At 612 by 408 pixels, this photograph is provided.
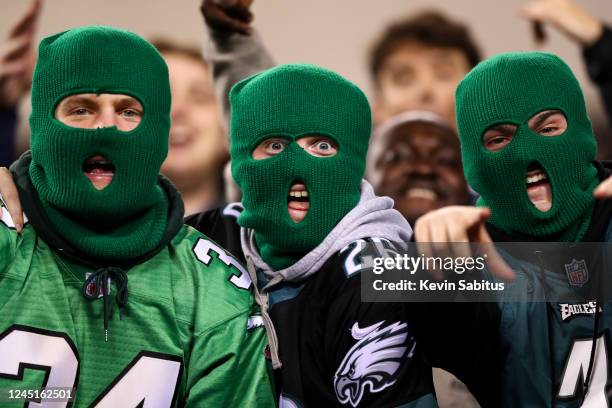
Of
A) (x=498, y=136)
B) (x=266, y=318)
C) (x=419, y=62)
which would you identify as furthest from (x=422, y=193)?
(x=266, y=318)

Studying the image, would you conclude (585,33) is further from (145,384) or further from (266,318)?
(145,384)

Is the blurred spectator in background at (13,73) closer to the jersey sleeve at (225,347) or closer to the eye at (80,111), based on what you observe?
→ the eye at (80,111)

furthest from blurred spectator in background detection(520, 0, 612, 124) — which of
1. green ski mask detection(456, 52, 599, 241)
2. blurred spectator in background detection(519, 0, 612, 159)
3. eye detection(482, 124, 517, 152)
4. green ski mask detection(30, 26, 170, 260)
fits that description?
green ski mask detection(30, 26, 170, 260)

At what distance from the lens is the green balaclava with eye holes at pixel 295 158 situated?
1826 millimetres

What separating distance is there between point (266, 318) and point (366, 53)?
271 cm

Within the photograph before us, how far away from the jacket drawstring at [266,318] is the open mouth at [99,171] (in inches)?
14.1

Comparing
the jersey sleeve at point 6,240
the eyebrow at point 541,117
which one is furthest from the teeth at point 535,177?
the jersey sleeve at point 6,240

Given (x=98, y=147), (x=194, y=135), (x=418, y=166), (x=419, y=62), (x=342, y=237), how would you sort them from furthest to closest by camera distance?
(x=419, y=62) < (x=194, y=135) < (x=418, y=166) < (x=342, y=237) < (x=98, y=147)

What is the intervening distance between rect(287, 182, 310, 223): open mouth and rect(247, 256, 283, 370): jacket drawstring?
146 mm

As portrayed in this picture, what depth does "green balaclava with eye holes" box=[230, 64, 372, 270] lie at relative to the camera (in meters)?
1.83

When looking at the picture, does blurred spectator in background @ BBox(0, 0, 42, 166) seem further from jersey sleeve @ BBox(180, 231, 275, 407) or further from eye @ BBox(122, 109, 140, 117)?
jersey sleeve @ BBox(180, 231, 275, 407)

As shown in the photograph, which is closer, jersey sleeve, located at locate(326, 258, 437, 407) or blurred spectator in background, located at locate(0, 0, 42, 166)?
jersey sleeve, located at locate(326, 258, 437, 407)

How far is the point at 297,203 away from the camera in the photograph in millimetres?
1860

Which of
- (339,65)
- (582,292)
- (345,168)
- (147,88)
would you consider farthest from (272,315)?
(339,65)
